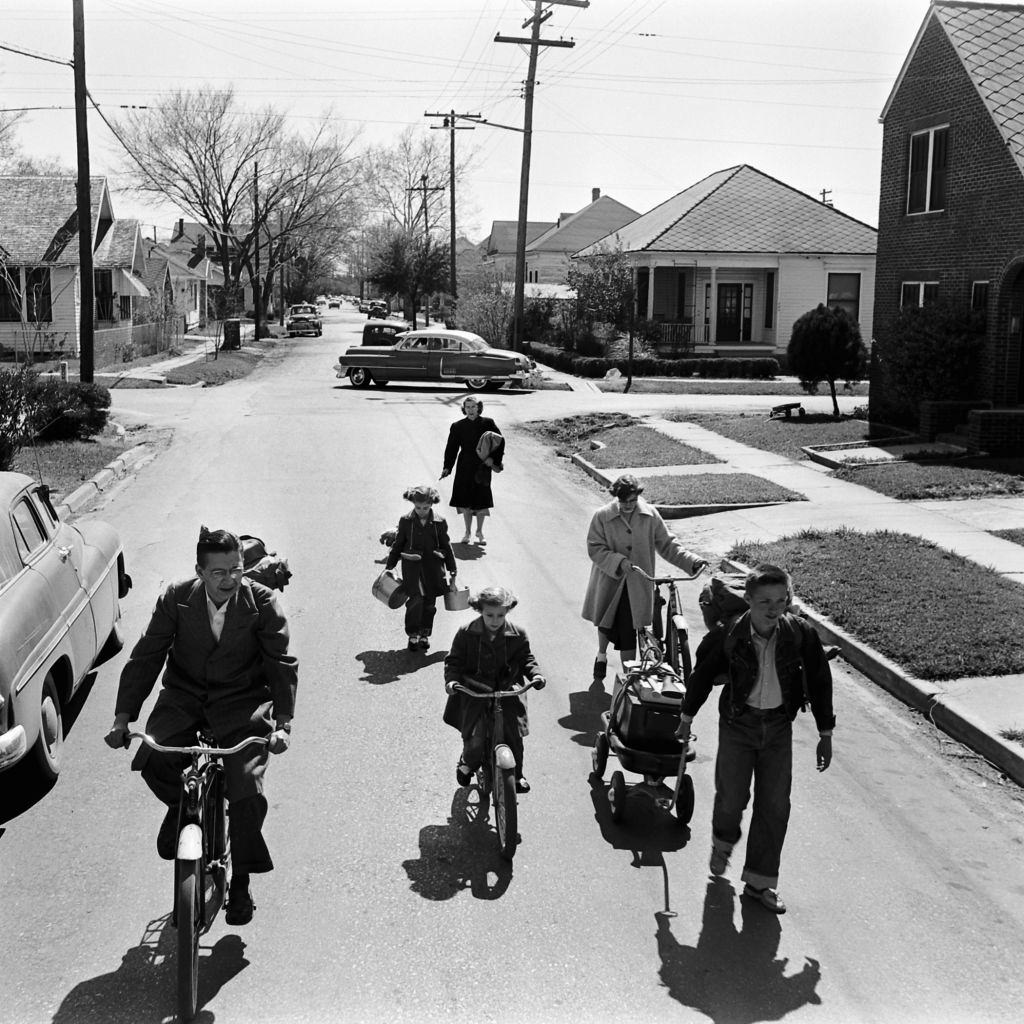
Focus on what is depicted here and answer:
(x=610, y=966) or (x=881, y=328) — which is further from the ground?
(x=881, y=328)

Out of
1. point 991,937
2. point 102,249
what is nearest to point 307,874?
point 991,937

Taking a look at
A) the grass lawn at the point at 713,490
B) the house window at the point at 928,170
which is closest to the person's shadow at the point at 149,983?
the grass lawn at the point at 713,490

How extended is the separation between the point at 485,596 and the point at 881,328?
2076 cm

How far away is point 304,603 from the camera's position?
1127cm

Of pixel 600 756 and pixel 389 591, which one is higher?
pixel 389 591

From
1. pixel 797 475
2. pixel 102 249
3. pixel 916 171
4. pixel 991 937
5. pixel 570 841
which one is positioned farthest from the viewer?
pixel 102 249

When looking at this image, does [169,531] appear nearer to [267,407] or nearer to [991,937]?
[991,937]

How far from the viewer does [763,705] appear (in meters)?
5.82

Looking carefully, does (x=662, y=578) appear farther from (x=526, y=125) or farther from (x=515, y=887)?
(x=526, y=125)

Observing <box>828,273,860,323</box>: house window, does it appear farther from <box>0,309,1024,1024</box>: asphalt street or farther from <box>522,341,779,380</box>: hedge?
<box>0,309,1024,1024</box>: asphalt street

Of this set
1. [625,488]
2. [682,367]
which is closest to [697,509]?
[625,488]

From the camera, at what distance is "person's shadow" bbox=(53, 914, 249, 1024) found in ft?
15.9

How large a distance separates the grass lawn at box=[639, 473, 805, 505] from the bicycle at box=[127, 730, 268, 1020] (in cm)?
1167

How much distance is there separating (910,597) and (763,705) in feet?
19.3
